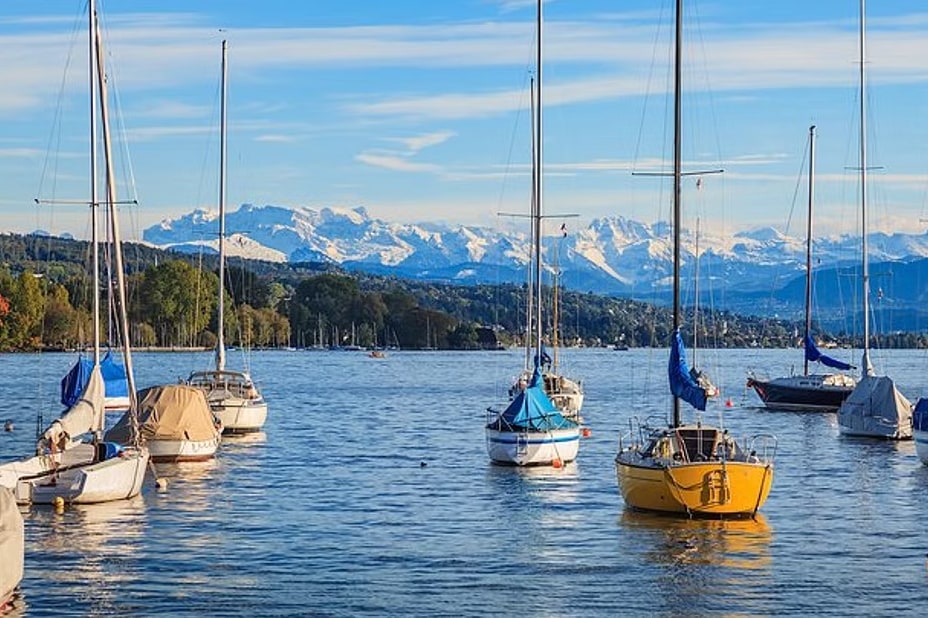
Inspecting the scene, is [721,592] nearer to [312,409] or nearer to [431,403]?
[312,409]

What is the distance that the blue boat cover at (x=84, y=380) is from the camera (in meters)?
65.4

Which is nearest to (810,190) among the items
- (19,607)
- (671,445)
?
(671,445)

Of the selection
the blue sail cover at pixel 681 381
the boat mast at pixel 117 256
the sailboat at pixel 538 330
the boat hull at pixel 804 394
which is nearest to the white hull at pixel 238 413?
the sailboat at pixel 538 330

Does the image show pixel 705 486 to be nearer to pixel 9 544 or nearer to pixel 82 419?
pixel 82 419

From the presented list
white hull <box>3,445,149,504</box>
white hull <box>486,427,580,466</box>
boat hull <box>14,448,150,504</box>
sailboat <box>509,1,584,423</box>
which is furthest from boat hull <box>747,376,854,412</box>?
boat hull <box>14,448,150,504</box>

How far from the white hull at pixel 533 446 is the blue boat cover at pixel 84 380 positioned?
1252cm

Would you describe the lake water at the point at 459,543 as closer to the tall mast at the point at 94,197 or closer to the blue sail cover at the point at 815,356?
the tall mast at the point at 94,197

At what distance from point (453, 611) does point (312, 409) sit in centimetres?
7382

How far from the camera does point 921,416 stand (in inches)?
2288

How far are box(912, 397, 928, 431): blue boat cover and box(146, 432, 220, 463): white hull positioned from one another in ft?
79.4

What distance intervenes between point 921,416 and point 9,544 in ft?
124

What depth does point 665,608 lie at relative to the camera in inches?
1275

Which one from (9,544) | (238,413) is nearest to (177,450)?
(238,413)

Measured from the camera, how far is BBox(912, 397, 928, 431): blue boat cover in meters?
57.2
